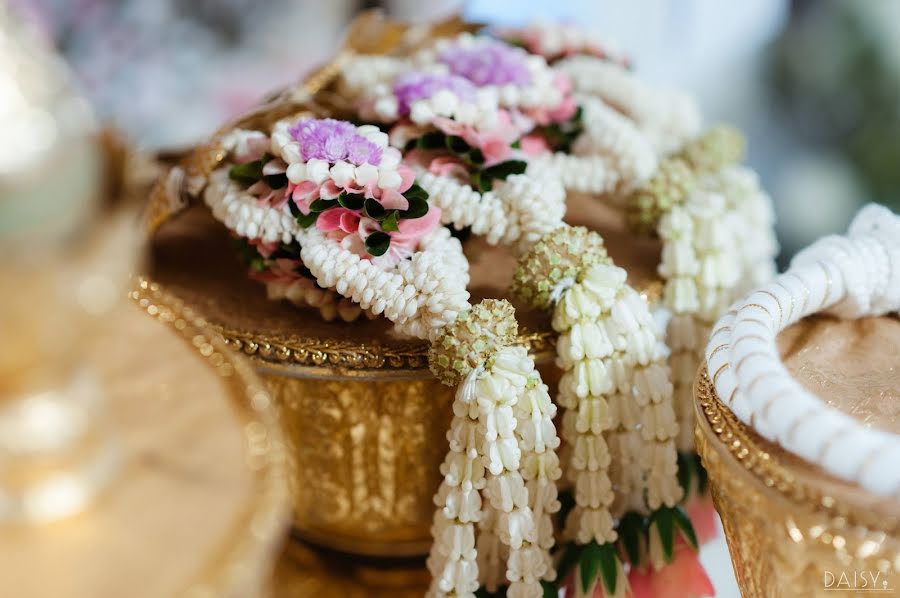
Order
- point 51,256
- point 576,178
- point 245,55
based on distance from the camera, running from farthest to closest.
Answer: point 245,55 < point 576,178 < point 51,256

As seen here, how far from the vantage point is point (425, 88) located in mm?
776

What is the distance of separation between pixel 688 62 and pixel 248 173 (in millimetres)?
1599

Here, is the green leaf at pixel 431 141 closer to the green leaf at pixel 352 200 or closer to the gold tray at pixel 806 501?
the green leaf at pixel 352 200

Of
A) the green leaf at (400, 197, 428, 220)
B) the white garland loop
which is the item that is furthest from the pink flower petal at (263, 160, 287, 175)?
the white garland loop

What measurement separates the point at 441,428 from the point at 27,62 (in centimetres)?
43

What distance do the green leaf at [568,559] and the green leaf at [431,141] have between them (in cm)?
33

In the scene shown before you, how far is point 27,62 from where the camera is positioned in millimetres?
367

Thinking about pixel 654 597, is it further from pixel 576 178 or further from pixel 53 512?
pixel 53 512

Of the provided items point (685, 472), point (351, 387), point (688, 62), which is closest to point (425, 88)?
point (351, 387)

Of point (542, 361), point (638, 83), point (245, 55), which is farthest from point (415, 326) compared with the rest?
point (245, 55)

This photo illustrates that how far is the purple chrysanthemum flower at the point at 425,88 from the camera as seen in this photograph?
2.54 feet

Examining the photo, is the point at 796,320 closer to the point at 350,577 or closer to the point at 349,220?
the point at 349,220

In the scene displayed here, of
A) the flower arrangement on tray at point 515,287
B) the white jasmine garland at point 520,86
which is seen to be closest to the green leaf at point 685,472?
the flower arrangement on tray at point 515,287

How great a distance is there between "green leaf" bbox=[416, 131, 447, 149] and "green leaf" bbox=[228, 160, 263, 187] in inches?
5.2
